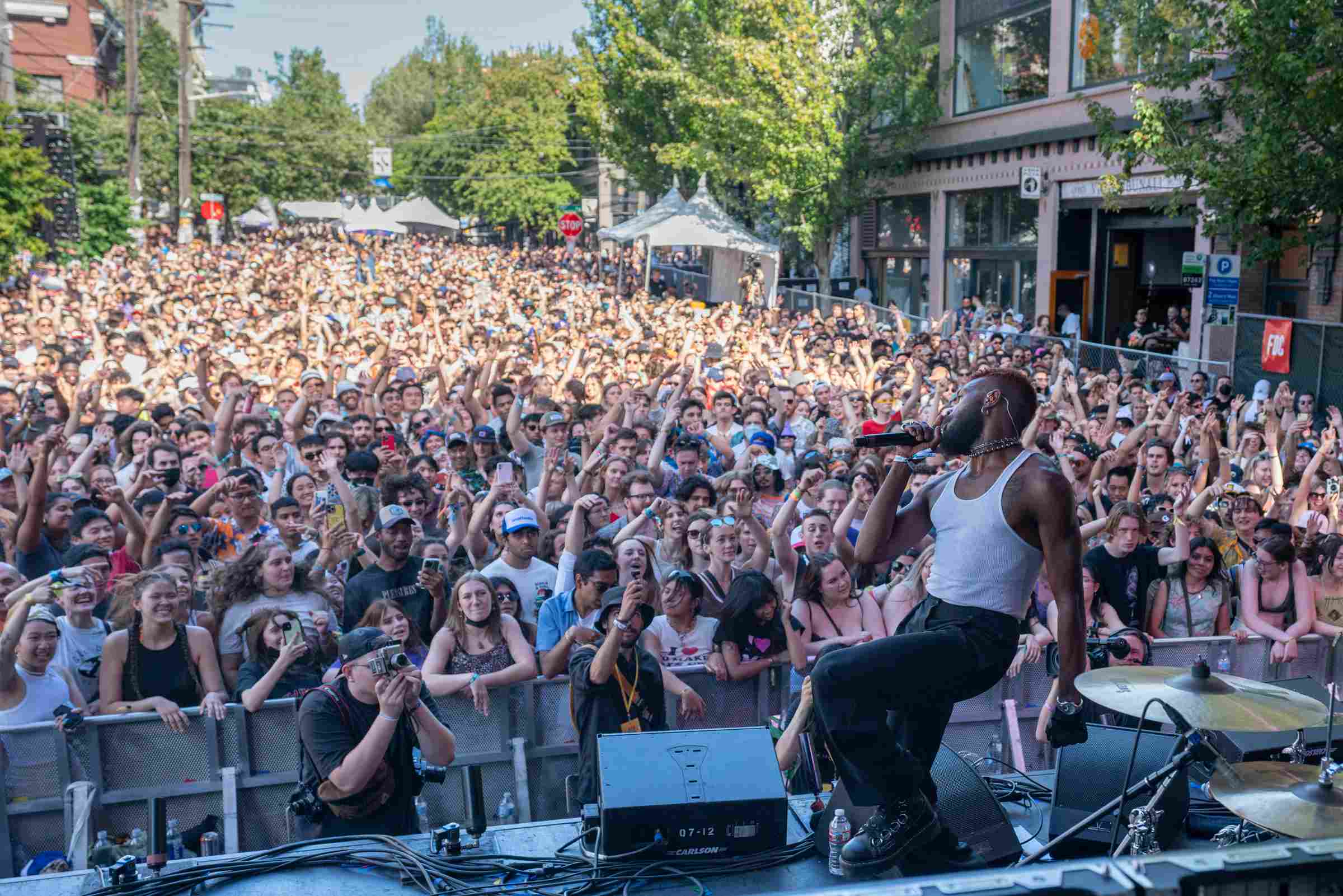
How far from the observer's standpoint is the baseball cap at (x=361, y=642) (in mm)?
4910

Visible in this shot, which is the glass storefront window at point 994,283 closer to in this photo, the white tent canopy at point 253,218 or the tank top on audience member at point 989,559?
the tank top on audience member at point 989,559

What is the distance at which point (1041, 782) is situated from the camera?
217 inches

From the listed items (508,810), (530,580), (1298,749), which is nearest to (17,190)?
(530,580)

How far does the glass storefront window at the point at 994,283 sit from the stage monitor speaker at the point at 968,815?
22.0 metres

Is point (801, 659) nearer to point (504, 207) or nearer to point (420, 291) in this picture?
point (420, 291)

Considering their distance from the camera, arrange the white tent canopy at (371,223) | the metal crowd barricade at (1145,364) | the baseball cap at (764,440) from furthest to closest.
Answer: the white tent canopy at (371,223) < the metal crowd barricade at (1145,364) < the baseball cap at (764,440)

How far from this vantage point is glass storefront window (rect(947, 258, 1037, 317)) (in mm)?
26547

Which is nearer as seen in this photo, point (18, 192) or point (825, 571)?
point (825, 571)

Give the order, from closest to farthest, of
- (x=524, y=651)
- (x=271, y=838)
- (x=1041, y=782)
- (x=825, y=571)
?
(x=1041, y=782) → (x=271, y=838) → (x=524, y=651) → (x=825, y=571)

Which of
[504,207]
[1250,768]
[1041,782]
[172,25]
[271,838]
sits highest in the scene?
[172,25]

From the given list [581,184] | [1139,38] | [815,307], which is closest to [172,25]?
[581,184]

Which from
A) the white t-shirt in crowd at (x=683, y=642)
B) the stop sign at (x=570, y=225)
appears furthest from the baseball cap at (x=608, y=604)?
the stop sign at (x=570, y=225)

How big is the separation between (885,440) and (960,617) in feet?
2.12

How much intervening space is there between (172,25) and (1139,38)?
9167 cm
